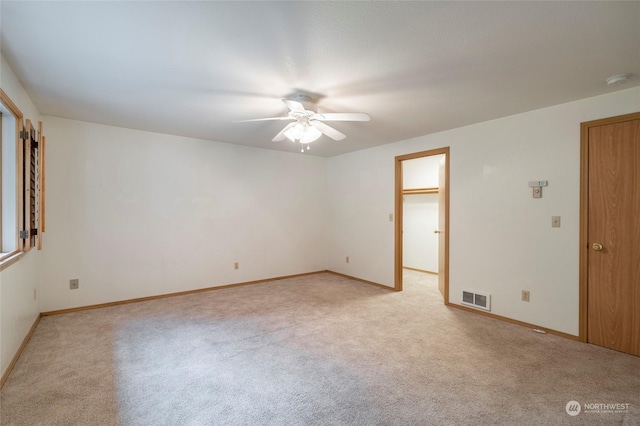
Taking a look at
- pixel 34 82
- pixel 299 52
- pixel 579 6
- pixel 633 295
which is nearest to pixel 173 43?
pixel 299 52

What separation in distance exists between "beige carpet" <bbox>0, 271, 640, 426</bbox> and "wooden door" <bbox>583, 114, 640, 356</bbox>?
0.23 m

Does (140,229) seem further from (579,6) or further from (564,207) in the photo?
(564,207)

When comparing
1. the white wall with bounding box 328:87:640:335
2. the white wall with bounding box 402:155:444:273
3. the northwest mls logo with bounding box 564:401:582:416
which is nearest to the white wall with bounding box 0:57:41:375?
the northwest mls logo with bounding box 564:401:582:416

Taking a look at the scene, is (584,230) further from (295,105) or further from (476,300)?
(295,105)

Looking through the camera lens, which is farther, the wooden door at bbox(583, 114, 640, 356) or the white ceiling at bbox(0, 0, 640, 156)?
the wooden door at bbox(583, 114, 640, 356)

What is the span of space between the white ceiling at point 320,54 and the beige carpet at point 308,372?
2.34 metres

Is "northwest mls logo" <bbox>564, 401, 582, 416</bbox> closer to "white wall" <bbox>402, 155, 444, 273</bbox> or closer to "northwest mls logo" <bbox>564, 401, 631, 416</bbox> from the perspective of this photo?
"northwest mls logo" <bbox>564, 401, 631, 416</bbox>

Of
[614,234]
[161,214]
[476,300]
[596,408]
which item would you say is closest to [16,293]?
[161,214]

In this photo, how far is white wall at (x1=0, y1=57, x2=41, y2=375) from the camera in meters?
2.11

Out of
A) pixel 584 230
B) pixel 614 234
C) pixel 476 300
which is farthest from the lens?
pixel 476 300

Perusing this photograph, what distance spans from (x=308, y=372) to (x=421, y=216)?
15.2 ft

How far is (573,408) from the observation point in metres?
1.87

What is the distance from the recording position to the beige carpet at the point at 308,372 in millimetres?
1813

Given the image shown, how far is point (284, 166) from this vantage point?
541cm
